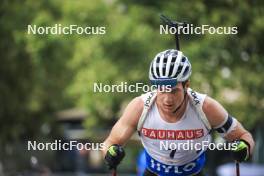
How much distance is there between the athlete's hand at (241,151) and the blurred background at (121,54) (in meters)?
9.05

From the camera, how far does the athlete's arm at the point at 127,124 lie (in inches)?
273

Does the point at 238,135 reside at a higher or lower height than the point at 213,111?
lower

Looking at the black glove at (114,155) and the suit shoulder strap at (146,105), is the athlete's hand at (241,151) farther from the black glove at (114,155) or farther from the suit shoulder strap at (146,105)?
the black glove at (114,155)

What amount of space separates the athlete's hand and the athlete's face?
23.5 inches

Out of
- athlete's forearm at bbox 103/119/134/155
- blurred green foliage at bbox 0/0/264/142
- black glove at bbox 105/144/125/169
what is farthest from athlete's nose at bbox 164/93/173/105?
blurred green foliage at bbox 0/0/264/142

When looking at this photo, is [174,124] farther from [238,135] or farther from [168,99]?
[238,135]

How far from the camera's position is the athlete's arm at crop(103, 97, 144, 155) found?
693 cm

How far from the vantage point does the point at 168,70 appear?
22.2 ft

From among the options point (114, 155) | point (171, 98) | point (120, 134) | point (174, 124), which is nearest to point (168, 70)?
point (171, 98)

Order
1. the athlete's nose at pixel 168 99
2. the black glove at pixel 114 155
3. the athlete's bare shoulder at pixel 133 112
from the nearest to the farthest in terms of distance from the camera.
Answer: the athlete's nose at pixel 168 99 → the black glove at pixel 114 155 → the athlete's bare shoulder at pixel 133 112

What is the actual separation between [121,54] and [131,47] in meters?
0.56

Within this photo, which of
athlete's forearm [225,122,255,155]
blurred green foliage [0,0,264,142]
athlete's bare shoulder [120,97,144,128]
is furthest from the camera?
blurred green foliage [0,0,264,142]

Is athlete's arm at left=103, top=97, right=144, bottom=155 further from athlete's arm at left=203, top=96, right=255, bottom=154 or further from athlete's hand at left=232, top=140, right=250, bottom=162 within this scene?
athlete's hand at left=232, top=140, right=250, bottom=162

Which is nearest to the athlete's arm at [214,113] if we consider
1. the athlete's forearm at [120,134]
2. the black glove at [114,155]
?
the athlete's forearm at [120,134]
